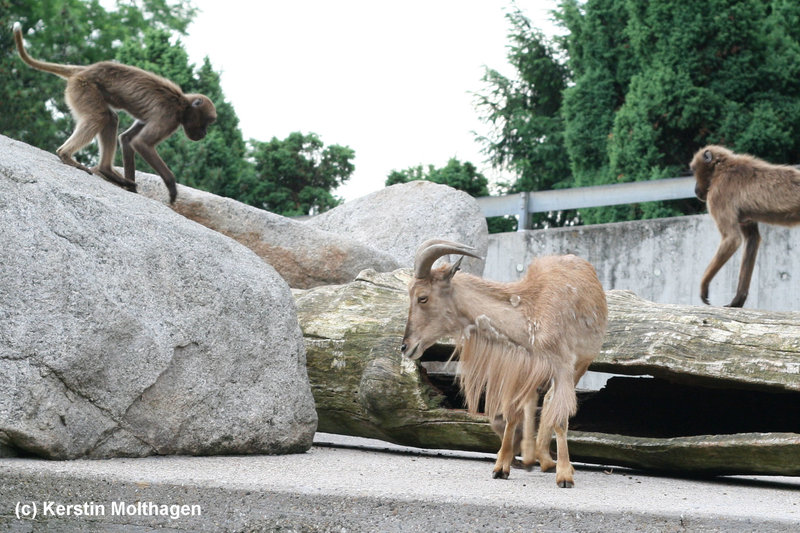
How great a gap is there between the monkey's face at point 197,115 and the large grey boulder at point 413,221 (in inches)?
101

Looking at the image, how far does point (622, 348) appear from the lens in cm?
616

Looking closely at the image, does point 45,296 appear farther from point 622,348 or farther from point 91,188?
point 622,348

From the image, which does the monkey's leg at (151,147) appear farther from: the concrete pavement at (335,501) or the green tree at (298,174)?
the green tree at (298,174)

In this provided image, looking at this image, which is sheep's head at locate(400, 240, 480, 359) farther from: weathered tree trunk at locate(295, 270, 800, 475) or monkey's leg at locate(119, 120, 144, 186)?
monkey's leg at locate(119, 120, 144, 186)

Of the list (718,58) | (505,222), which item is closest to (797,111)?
(718,58)

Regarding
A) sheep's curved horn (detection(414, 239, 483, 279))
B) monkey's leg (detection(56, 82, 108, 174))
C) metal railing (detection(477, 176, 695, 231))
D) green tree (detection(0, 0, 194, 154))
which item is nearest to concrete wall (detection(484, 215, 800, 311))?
metal railing (detection(477, 176, 695, 231))

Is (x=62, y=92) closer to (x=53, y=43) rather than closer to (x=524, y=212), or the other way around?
(x=53, y=43)

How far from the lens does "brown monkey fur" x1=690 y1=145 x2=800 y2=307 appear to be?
8352mm

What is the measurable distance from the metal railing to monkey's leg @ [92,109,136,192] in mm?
7230

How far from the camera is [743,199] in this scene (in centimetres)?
852

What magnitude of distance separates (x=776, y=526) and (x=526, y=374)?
1.68m

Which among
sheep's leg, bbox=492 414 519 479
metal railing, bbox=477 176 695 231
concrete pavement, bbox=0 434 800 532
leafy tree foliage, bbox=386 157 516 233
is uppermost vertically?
leafy tree foliage, bbox=386 157 516 233

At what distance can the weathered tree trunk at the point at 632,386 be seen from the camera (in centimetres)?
582

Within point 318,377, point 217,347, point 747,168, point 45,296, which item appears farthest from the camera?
point 747,168
